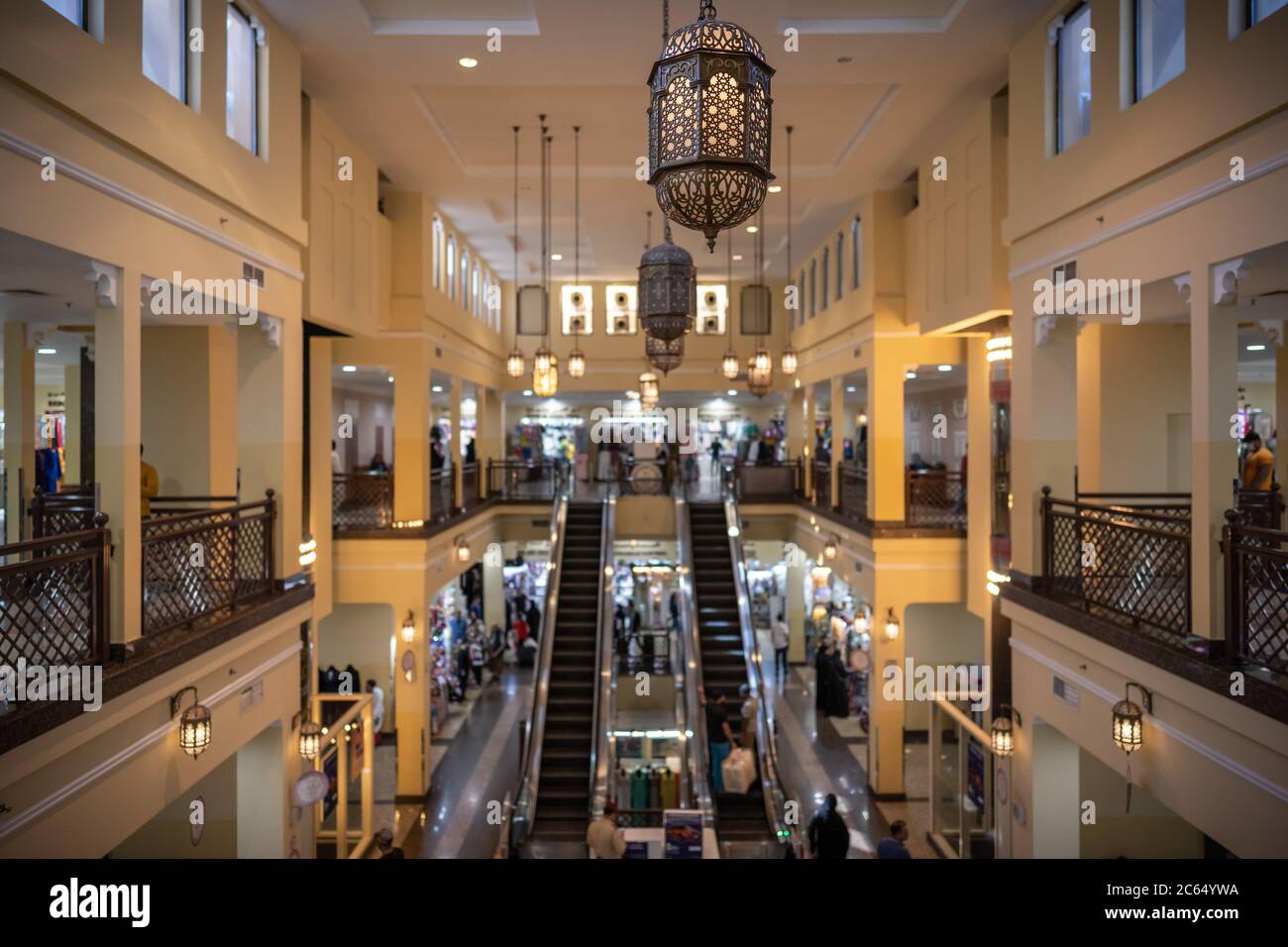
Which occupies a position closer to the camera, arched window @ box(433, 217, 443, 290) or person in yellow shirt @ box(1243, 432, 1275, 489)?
person in yellow shirt @ box(1243, 432, 1275, 489)

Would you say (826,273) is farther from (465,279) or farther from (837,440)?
(465,279)

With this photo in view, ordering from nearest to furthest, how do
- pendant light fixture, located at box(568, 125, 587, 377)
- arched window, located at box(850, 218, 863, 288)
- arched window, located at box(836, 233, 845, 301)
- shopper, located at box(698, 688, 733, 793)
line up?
shopper, located at box(698, 688, 733, 793)
pendant light fixture, located at box(568, 125, 587, 377)
arched window, located at box(850, 218, 863, 288)
arched window, located at box(836, 233, 845, 301)

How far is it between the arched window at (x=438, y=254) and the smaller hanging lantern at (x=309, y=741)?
27.0 feet

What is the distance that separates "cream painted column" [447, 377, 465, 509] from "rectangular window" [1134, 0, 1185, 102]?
11.8 m

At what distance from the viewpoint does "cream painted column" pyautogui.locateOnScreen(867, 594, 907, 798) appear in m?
13.2

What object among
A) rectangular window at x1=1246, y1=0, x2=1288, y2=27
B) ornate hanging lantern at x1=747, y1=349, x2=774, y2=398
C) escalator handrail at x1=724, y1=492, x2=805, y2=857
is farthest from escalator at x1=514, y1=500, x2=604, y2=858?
rectangular window at x1=1246, y1=0, x2=1288, y2=27

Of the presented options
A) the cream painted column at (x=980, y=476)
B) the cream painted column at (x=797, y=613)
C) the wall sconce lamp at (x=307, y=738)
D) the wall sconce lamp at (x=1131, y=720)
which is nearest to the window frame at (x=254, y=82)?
the wall sconce lamp at (x=307, y=738)

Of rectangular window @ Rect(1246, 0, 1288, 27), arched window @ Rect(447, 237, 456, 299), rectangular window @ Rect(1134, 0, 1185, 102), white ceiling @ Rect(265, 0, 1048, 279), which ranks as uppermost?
white ceiling @ Rect(265, 0, 1048, 279)

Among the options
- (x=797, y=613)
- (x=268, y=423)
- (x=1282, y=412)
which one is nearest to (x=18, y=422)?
(x=268, y=423)

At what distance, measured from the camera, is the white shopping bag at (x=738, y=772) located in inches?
431

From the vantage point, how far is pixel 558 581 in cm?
1573

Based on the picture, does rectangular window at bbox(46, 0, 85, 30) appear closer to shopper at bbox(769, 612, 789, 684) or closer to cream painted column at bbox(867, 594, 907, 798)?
cream painted column at bbox(867, 594, 907, 798)

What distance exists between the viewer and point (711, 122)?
353cm

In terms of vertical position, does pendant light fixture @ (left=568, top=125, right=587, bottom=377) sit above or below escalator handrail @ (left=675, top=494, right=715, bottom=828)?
above
